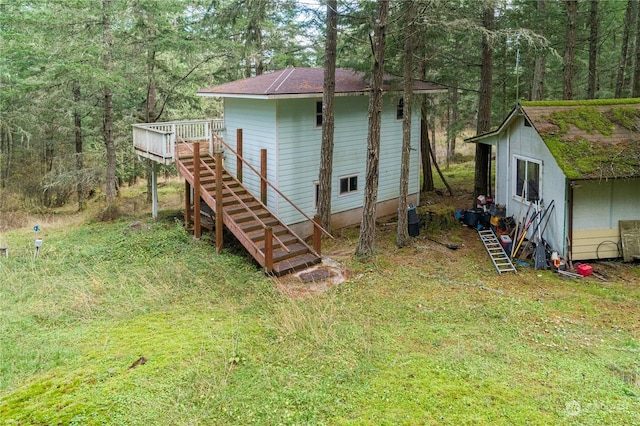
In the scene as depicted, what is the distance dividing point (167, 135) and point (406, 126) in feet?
21.9

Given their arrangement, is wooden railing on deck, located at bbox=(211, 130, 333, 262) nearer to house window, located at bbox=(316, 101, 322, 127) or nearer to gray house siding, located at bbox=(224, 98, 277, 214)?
gray house siding, located at bbox=(224, 98, 277, 214)

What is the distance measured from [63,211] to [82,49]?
8.64 meters

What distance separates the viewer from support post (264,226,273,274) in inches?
418

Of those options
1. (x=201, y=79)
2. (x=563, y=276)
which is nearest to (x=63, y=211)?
(x=201, y=79)

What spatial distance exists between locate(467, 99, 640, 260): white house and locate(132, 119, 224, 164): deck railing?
909 cm

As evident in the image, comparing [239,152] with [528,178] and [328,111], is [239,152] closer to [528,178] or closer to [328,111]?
[328,111]

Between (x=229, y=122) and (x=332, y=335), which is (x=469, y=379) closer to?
(x=332, y=335)

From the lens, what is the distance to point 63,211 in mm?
20469

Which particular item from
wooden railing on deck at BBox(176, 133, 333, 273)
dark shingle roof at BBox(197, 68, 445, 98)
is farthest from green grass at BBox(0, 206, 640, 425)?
dark shingle roof at BBox(197, 68, 445, 98)

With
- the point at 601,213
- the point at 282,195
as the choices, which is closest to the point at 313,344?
the point at 282,195

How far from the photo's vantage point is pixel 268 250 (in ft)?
35.1

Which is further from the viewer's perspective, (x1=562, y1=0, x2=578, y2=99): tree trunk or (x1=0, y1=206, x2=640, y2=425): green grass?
(x1=562, y1=0, x2=578, y2=99): tree trunk

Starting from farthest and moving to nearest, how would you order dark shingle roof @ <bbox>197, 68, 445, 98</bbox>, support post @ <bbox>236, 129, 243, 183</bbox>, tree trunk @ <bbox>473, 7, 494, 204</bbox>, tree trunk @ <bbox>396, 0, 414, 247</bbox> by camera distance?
1. tree trunk @ <bbox>473, 7, 494, 204</bbox>
2. support post @ <bbox>236, 129, 243, 183</bbox>
3. dark shingle roof @ <bbox>197, 68, 445, 98</bbox>
4. tree trunk @ <bbox>396, 0, 414, 247</bbox>

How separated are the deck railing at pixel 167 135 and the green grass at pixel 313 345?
3742mm
